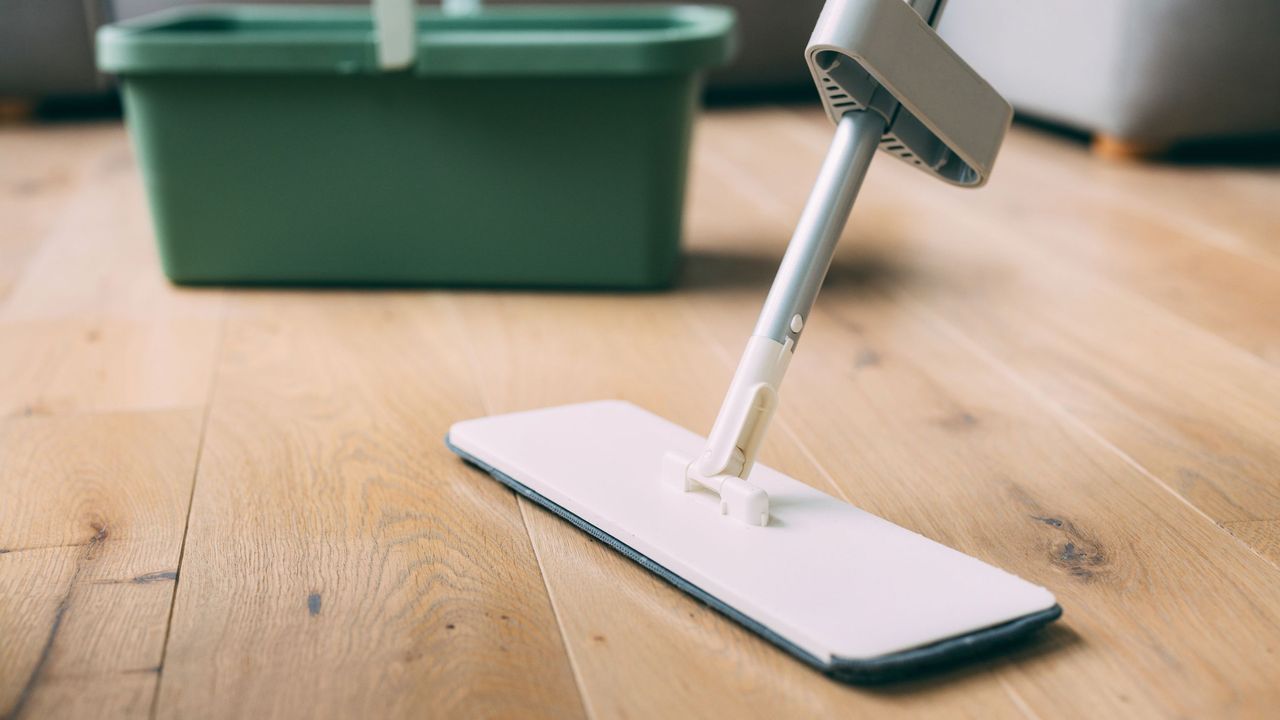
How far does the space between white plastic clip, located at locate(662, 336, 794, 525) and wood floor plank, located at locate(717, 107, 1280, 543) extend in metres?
0.28

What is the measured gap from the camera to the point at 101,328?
1.05m

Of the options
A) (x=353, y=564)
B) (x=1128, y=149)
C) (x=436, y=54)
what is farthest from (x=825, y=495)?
(x=1128, y=149)

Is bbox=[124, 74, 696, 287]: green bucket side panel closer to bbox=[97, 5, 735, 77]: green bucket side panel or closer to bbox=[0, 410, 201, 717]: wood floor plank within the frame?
bbox=[97, 5, 735, 77]: green bucket side panel

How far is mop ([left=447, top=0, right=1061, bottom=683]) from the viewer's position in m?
0.53

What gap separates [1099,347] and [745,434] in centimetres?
50

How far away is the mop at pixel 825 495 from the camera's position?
1.75 ft

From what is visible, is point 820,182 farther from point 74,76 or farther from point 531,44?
point 74,76

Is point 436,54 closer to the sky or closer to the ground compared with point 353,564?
closer to the sky

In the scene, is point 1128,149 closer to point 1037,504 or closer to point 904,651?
point 1037,504

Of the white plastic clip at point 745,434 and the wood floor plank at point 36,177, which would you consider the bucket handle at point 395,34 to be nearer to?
the wood floor plank at point 36,177

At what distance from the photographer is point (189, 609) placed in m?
0.58

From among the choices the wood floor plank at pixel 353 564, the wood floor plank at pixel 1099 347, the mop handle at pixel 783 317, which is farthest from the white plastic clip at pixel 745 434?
the wood floor plank at pixel 1099 347

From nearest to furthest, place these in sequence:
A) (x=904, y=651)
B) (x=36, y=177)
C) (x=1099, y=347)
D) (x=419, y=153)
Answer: (x=904, y=651), (x=1099, y=347), (x=419, y=153), (x=36, y=177)

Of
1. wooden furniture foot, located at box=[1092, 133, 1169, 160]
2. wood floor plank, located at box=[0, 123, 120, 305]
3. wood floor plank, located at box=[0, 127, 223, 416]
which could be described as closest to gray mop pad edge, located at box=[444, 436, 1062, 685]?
wood floor plank, located at box=[0, 127, 223, 416]
